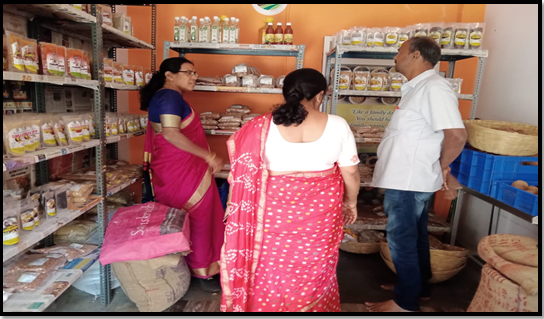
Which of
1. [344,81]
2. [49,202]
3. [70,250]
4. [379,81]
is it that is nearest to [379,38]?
[379,81]

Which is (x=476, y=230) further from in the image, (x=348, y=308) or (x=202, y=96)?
(x=202, y=96)

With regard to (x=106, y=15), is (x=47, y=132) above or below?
below

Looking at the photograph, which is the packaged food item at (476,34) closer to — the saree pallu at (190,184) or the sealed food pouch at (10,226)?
the saree pallu at (190,184)

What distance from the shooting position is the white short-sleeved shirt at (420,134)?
2.07 m

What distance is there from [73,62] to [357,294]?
8.80ft

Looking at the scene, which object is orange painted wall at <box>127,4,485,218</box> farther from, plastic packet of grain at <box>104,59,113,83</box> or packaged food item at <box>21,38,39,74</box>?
packaged food item at <box>21,38,39,74</box>

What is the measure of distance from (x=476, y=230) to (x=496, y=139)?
1564 millimetres

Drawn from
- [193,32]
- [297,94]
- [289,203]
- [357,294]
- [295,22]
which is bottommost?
[357,294]

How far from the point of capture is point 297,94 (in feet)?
5.69

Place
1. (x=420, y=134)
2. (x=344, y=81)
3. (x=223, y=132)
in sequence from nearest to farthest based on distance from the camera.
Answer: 1. (x=420, y=134)
2. (x=344, y=81)
3. (x=223, y=132)

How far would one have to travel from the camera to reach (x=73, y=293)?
258 centimetres

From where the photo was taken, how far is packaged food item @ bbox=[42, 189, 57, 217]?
1995 mm

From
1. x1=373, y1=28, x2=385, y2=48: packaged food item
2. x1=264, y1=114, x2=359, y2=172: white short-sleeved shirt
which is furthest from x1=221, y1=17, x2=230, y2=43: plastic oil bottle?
x1=264, y1=114, x2=359, y2=172: white short-sleeved shirt

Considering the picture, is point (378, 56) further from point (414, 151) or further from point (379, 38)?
point (414, 151)
